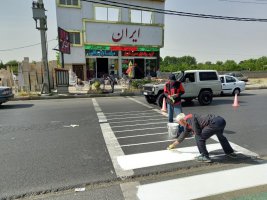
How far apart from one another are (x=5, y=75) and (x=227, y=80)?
1937 cm

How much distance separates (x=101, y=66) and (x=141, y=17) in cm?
719

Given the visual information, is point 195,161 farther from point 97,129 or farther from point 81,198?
point 97,129

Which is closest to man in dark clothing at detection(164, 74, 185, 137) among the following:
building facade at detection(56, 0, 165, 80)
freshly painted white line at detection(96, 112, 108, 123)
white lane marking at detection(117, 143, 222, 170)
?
white lane marking at detection(117, 143, 222, 170)

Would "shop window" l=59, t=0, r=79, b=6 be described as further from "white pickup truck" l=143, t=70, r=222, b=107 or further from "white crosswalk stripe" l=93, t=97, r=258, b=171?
"white crosswalk stripe" l=93, t=97, r=258, b=171

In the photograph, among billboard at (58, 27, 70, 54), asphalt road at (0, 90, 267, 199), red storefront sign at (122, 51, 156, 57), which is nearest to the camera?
asphalt road at (0, 90, 267, 199)

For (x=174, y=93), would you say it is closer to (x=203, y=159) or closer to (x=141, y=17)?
(x=203, y=159)

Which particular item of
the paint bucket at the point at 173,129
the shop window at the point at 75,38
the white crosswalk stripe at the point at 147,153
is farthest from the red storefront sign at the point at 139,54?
the paint bucket at the point at 173,129

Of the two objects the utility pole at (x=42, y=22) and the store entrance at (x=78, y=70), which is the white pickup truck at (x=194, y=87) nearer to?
the utility pole at (x=42, y=22)

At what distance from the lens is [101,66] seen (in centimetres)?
2522

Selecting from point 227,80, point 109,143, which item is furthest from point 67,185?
point 227,80

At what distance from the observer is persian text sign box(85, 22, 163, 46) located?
78.3 ft

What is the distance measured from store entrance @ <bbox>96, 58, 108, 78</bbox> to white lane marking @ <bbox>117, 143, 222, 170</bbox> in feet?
68.7

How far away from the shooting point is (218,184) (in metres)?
3.67

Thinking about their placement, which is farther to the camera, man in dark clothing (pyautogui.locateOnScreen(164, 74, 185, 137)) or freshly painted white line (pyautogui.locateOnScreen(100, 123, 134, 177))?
man in dark clothing (pyautogui.locateOnScreen(164, 74, 185, 137))
